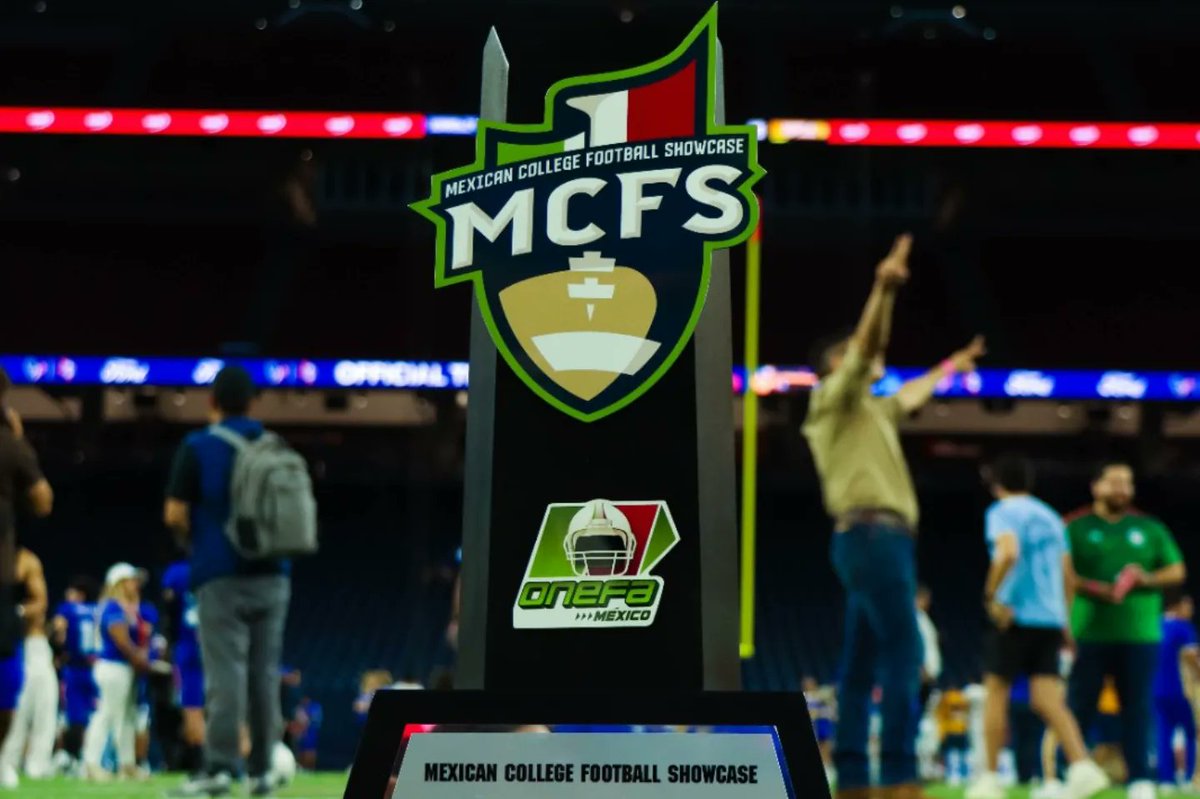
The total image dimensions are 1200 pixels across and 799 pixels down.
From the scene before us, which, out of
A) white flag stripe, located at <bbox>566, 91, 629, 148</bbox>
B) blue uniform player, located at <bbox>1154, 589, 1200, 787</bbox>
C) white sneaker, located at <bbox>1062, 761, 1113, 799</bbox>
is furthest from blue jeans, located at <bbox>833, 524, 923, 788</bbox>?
blue uniform player, located at <bbox>1154, 589, 1200, 787</bbox>

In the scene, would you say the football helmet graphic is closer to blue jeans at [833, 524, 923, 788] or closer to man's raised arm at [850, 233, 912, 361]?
man's raised arm at [850, 233, 912, 361]

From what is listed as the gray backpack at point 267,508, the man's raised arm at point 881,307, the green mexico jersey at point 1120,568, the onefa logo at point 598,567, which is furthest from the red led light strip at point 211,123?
the onefa logo at point 598,567

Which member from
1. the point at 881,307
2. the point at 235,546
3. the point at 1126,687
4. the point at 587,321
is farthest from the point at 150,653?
the point at 587,321

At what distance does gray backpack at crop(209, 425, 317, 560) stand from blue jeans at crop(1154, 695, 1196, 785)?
581 cm

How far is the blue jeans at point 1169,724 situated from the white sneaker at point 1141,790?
3.32 m

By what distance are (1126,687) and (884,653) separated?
182 cm

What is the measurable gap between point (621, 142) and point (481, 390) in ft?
1.56

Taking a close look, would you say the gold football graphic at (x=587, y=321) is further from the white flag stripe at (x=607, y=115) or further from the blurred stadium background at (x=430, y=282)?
the blurred stadium background at (x=430, y=282)

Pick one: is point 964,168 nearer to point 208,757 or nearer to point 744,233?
point 208,757

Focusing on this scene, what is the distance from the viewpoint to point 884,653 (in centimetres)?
466

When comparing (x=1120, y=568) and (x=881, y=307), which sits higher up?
(x=881, y=307)

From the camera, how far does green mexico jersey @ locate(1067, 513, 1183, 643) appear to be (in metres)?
6.02

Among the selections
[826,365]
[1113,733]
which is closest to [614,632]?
[826,365]

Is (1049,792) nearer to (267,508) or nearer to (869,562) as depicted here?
(869,562)
